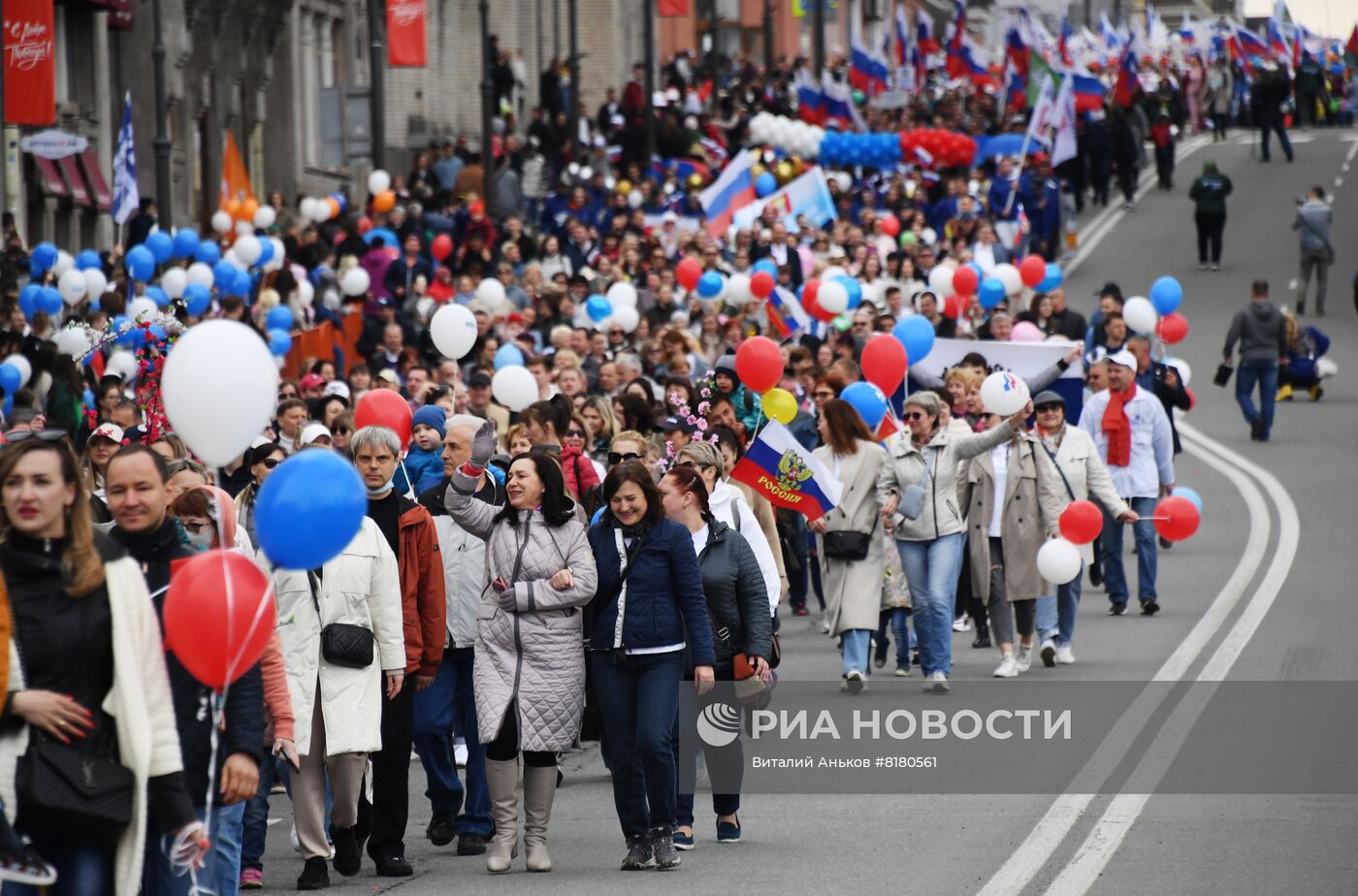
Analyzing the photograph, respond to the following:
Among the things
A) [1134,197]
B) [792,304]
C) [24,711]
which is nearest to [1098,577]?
[792,304]

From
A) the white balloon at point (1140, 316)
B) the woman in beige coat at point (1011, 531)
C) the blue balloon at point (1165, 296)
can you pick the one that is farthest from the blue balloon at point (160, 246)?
the woman in beige coat at point (1011, 531)

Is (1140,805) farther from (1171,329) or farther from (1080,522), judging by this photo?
(1171,329)

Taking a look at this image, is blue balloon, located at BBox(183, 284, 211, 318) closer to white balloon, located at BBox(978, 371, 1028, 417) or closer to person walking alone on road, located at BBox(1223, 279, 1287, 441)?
white balloon, located at BBox(978, 371, 1028, 417)

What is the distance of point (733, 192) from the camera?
110 ft

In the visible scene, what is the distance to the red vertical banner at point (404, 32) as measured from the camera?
3459 centimetres

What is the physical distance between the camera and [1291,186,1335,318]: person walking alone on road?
34.0 m

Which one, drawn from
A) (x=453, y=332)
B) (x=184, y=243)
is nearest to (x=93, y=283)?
(x=184, y=243)

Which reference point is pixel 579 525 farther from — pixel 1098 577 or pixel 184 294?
pixel 184 294

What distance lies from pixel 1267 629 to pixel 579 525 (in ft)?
21.6

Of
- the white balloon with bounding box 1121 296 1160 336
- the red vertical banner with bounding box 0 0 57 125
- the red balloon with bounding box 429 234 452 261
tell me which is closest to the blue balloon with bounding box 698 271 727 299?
the red balloon with bounding box 429 234 452 261

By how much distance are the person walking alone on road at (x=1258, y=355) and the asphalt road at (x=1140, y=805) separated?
1.22ft

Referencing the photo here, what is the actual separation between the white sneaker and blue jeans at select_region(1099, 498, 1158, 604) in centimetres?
314

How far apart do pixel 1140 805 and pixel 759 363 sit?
4.39m

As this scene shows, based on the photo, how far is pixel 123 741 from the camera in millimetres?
5926
